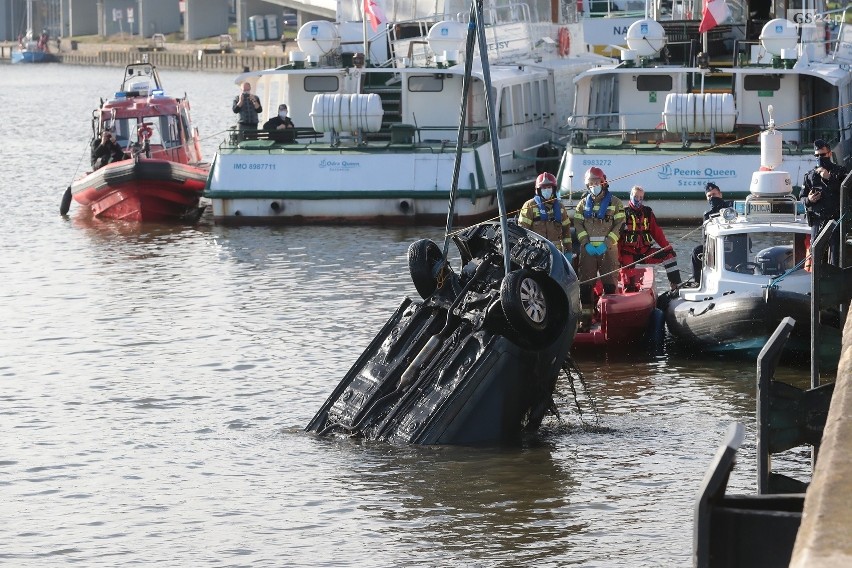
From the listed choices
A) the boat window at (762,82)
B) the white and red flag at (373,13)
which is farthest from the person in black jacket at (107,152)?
→ the boat window at (762,82)

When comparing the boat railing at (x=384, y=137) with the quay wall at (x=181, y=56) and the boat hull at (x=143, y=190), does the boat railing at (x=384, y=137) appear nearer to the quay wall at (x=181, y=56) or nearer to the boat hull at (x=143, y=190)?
the boat hull at (x=143, y=190)

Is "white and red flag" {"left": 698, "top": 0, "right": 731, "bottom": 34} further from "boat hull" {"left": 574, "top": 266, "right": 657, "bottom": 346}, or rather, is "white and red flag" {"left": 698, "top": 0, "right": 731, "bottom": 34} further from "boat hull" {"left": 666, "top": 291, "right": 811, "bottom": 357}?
"boat hull" {"left": 666, "top": 291, "right": 811, "bottom": 357}

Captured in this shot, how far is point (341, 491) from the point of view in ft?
36.5

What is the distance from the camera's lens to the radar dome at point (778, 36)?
25.6 m

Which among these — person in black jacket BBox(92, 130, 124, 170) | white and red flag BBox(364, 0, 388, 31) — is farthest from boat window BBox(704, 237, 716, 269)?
person in black jacket BBox(92, 130, 124, 170)

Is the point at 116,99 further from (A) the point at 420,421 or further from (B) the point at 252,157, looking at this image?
(A) the point at 420,421

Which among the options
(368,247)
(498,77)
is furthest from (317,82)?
(368,247)

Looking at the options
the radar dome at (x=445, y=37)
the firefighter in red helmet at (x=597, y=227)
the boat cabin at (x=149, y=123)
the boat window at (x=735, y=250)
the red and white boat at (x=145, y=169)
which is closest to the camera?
the boat window at (x=735, y=250)

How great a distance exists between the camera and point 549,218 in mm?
15562

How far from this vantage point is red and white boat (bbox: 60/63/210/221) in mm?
27344

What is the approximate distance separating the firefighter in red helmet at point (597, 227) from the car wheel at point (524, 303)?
4604 mm

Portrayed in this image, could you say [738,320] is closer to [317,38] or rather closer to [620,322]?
[620,322]

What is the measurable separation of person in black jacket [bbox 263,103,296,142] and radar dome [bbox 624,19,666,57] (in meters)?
5.99

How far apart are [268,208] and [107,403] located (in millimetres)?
12089
